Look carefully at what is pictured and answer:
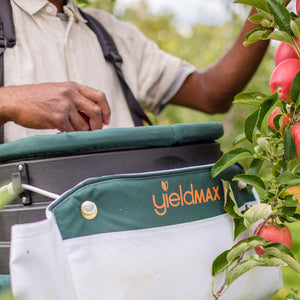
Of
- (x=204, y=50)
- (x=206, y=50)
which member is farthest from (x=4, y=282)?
(x=204, y=50)

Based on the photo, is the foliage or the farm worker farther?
the farm worker

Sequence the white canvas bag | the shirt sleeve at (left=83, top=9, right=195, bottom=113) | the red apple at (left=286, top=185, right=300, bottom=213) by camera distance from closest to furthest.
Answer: the white canvas bag, the red apple at (left=286, top=185, right=300, bottom=213), the shirt sleeve at (left=83, top=9, right=195, bottom=113)

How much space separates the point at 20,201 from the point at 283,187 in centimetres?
43

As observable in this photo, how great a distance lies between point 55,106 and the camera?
0.75 m

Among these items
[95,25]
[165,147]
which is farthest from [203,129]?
[95,25]

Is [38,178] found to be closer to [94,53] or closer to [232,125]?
[94,53]

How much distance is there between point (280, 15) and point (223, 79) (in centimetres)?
84

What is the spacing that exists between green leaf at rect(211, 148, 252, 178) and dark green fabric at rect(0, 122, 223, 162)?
8cm

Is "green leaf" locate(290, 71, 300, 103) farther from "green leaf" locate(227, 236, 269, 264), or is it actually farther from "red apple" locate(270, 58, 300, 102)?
"green leaf" locate(227, 236, 269, 264)

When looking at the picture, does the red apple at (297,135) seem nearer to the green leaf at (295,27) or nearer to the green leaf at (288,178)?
the green leaf at (288,178)

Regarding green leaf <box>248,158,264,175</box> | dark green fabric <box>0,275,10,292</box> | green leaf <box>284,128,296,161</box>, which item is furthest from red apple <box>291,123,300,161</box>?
dark green fabric <box>0,275,10,292</box>

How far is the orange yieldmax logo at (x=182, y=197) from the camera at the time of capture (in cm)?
63

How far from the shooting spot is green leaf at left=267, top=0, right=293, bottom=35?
0.60m

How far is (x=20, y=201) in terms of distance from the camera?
68cm
